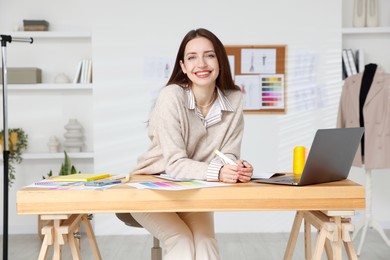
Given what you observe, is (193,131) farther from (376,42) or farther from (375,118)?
(376,42)

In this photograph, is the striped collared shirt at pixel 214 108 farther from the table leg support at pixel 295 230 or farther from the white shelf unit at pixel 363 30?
the white shelf unit at pixel 363 30

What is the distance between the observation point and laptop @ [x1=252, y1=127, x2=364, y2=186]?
1646mm

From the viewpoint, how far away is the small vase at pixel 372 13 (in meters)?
4.67

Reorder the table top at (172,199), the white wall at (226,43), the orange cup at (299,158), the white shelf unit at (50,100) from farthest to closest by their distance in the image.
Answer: the white shelf unit at (50,100), the white wall at (226,43), the orange cup at (299,158), the table top at (172,199)

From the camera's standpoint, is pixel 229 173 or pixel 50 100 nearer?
pixel 229 173

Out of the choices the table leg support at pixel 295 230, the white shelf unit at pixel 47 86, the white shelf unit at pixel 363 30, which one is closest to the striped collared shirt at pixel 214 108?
the table leg support at pixel 295 230

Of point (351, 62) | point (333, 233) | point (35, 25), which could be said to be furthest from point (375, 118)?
point (35, 25)

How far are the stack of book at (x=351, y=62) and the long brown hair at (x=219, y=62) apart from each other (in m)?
2.52

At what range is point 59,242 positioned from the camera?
177 cm

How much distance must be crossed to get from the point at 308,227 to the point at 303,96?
2517mm

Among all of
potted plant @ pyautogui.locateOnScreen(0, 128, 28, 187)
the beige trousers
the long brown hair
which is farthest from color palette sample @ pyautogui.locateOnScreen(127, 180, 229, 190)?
potted plant @ pyautogui.locateOnScreen(0, 128, 28, 187)

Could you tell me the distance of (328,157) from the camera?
5.65 feet

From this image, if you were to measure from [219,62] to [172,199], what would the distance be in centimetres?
78

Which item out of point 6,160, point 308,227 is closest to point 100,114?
point 6,160
